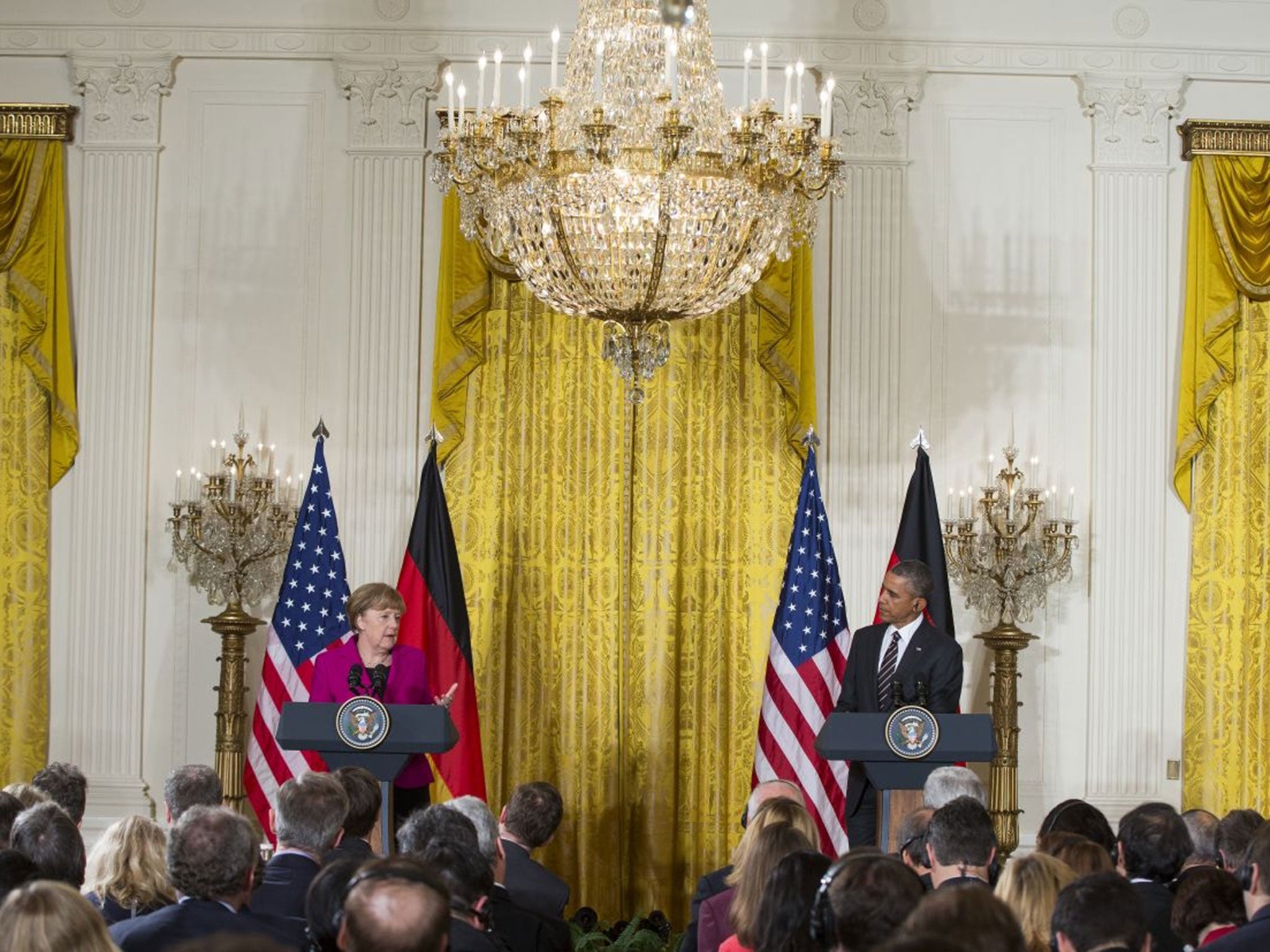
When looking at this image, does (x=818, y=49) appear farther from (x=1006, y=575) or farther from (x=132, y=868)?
(x=132, y=868)

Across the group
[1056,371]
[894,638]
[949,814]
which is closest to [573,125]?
[894,638]

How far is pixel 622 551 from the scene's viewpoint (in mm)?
9016

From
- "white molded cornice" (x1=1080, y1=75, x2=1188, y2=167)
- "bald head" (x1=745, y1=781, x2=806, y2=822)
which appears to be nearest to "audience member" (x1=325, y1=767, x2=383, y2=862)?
"bald head" (x1=745, y1=781, x2=806, y2=822)

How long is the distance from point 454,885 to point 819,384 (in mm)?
5687

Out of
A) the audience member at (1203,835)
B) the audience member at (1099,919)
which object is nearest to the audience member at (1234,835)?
the audience member at (1203,835)

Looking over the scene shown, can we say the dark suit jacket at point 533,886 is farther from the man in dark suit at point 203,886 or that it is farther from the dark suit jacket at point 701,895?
the man in dark suit at point 203,886

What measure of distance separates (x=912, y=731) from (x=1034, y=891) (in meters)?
2.30

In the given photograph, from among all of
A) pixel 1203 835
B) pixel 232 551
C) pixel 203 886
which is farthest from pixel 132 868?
pixel 232 551

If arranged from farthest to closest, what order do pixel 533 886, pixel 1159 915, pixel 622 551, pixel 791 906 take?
pixel 622 551 < pixel 533 886 < pixel 1159 915 < pixel 791 906

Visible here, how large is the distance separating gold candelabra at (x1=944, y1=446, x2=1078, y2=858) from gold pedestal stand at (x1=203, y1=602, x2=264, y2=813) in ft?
11.9

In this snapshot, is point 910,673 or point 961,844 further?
point 910,673

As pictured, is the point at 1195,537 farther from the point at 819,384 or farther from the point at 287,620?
the point at 287,620

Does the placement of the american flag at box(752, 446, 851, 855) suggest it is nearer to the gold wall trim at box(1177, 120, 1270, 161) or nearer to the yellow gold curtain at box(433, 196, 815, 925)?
the yellow gold curtain at box(433, 196, 815, 925)

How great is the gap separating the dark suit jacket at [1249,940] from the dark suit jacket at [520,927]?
1.71 m
